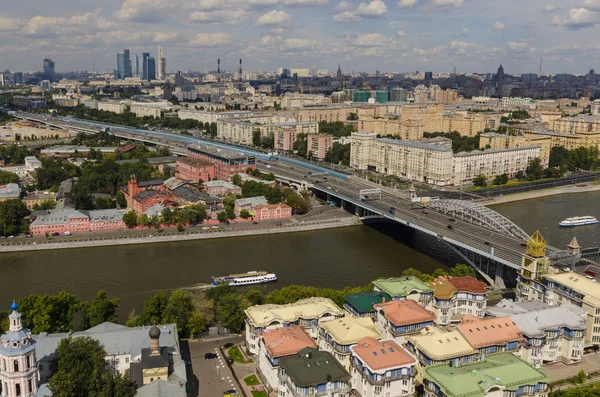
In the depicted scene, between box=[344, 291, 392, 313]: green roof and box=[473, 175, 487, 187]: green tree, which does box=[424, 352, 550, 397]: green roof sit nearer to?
box=[344, 291, 392, 313]: green roof

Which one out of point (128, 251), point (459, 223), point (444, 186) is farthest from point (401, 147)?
point (128, 251)

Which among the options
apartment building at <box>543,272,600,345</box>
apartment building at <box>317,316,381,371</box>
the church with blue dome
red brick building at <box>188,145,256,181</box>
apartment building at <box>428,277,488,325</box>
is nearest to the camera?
the church with blue dome

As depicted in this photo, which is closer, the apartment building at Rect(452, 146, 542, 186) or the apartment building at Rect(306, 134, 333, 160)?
the apartment building at Rect(452, 146, 542, 186)

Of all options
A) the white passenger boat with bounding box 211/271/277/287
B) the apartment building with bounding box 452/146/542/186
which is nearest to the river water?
the white passenger boat with bounding box 211/271/277/287

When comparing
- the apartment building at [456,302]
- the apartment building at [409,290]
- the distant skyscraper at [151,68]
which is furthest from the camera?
the distant skyscraper at [151,68]

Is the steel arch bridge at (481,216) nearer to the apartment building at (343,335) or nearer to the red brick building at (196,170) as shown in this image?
the apartment building at (343,335)

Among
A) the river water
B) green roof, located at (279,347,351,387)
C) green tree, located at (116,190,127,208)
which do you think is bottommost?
the river water

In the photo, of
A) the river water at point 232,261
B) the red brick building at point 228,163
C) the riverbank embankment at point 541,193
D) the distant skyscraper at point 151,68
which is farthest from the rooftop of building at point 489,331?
the distant skyscraper at point 151,68

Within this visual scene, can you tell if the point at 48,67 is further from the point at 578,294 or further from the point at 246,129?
the point at 578,294

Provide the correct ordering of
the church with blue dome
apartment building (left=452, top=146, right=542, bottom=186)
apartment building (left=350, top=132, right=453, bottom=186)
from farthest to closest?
1. apartment building (left=452, top=146, right=542, bottom=186)
2. apartment building (left=350, top=132, right=453, bottom=186)
3. the church with blue dome
